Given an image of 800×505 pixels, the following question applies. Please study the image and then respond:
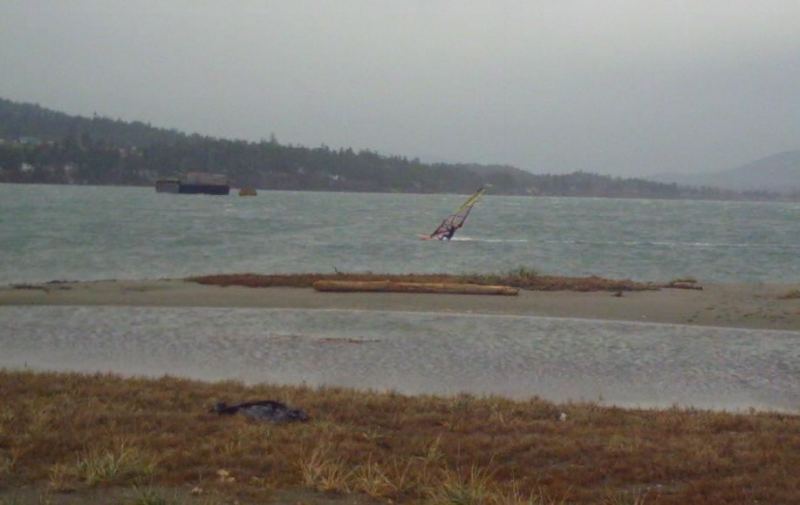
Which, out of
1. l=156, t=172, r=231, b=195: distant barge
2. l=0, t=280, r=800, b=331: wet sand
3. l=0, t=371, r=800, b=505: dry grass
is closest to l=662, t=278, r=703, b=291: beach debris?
l=0, t=280, r=800, b=331: wet sand

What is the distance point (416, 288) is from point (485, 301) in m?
2.18

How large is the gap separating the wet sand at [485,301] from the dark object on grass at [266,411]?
12.3 meters

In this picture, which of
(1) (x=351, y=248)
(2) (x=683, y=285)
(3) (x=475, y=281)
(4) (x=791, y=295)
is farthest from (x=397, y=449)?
(1) (x=351, y=248)

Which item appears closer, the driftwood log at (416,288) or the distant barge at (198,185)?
the driftwood log at (416,288)

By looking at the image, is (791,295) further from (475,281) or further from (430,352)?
(430,352)

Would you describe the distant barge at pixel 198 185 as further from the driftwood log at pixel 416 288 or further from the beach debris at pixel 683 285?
the driftwood log at pixel 416 288

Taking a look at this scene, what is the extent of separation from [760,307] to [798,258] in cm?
2828

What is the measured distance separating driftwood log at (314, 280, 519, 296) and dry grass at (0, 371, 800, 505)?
1397 centimetres

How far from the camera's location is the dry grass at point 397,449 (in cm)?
699

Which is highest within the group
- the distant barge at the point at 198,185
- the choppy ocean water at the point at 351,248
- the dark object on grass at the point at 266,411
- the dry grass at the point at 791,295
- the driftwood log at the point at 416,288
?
the dark object on grass at the point at 266,411

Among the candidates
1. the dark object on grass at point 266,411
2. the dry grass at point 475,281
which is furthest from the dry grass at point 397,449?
the dry grass at point 475,281

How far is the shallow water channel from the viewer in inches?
528

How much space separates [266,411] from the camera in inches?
381

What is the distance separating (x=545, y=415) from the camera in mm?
10133
